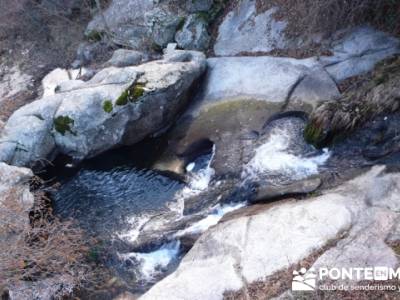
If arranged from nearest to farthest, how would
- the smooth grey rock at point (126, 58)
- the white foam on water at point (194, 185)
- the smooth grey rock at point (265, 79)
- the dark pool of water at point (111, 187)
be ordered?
the white foam on water at point (194, 185), the dark pool of water at point (111, 187), the smooth grey rock at point (265, 79), the smooth grey rock at point (126, 58)

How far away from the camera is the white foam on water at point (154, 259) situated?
9.62 meters

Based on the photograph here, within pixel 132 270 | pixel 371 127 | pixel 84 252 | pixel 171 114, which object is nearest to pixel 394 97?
pixel 371 127

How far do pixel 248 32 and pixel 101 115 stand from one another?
5725 mm

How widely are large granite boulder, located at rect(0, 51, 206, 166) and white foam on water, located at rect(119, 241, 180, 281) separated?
4210 mm

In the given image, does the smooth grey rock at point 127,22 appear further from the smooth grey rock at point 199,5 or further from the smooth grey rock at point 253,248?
the smooth grey rock at point 253,248

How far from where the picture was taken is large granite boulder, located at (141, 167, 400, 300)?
722 centimetres

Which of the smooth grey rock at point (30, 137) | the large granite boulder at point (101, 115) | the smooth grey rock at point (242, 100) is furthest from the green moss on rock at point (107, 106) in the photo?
the smooth grey rock at point (242, 100)

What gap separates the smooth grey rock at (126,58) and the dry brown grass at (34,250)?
21.1ft

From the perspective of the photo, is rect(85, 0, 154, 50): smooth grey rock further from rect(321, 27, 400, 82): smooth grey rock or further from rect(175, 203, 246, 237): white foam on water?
rect(175, 203, 246, 237): white foam on water

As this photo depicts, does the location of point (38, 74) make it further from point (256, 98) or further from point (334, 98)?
point (334, 98)

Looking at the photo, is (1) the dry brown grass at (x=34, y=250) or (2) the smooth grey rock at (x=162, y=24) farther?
(2) the smooth grey rock at (x=162, y=24)

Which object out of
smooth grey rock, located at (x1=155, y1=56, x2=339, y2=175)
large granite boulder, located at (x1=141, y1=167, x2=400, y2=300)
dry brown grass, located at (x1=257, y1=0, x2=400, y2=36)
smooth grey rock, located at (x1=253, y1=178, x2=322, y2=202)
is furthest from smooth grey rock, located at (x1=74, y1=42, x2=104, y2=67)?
large granite boulder, located at (x1=141, y1=167, x2=400, y2=300)

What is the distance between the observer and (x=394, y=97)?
10281mm

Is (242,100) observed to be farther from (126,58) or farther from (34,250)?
(34,250)
